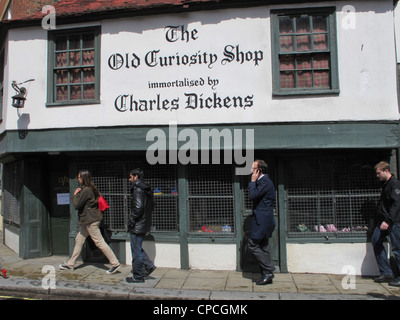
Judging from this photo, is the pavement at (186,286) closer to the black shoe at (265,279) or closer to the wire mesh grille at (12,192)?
the black shoe at (265,279)

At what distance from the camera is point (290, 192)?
20.5ft

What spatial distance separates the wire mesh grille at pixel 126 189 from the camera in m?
6.55

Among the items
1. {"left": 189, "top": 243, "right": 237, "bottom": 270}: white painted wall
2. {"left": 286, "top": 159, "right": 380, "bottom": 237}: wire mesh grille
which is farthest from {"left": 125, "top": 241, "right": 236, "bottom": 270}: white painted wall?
{"left": 286, "top": 159, "right": 380, "bottom": 237}: wire mesh grille

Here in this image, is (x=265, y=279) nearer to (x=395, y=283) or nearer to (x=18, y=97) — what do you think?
(x=395, y=283)

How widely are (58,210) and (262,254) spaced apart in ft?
15.7

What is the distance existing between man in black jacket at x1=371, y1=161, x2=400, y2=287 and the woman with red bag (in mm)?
4528

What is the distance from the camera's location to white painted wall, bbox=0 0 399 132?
593 cm

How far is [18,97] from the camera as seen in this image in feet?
21.7

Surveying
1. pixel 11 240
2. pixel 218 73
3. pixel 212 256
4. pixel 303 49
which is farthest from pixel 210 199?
pixel 11 240

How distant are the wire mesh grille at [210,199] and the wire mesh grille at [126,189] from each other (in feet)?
1.19

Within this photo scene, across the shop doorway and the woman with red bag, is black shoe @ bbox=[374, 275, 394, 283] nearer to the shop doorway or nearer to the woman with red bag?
the woman with red bag

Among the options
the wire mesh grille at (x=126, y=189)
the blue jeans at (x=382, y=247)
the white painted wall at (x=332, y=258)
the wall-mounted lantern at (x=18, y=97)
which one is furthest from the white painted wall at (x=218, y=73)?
the white painted wall at (x=332, y=258)
